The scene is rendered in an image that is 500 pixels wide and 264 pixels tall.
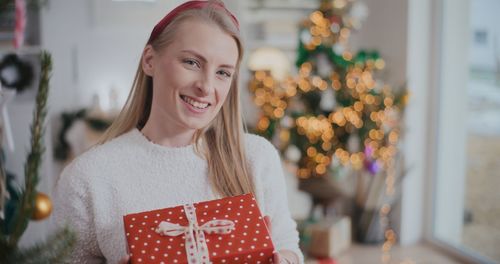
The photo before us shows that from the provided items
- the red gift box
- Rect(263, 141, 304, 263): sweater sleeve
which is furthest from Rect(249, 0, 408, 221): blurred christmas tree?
the red gift box

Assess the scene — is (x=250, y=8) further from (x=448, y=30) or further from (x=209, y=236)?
(x=209, y=236)

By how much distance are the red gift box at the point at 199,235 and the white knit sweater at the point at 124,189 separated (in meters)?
0.11

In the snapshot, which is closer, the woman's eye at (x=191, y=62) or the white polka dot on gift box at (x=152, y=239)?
the white polka dot on gift box at (x=152, y=239)

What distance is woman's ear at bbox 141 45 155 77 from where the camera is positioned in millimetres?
1143

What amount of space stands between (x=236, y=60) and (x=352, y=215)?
3.24 m

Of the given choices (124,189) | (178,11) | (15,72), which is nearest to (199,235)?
(124,189)

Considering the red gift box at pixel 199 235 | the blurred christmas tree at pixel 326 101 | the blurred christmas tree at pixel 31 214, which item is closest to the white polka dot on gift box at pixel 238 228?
the red gift box at pixel 199 235

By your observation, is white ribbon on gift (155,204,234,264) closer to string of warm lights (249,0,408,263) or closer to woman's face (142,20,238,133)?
woman's face (142,20,238,133)

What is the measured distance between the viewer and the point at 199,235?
3.21 ft

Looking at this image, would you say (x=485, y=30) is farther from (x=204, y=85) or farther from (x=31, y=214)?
(x=31, y=214)

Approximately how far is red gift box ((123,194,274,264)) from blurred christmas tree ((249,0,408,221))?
241 cm

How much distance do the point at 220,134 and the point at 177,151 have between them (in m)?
0.11

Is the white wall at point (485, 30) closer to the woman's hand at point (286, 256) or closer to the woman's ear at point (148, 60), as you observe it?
the woman's hand at point (286, 256)

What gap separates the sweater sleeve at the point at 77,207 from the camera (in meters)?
1.08
